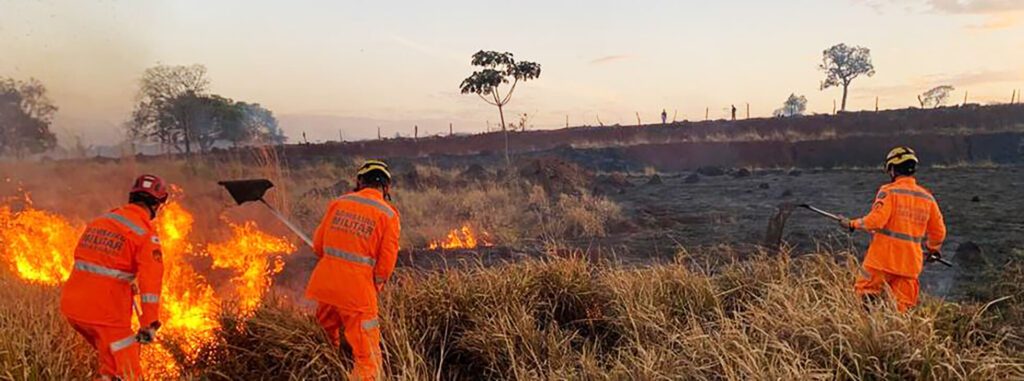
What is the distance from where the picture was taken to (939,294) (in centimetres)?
645

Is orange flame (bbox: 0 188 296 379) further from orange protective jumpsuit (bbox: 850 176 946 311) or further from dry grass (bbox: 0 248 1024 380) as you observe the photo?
orange protective jumpsuit (bbox: 850 176 946 311)

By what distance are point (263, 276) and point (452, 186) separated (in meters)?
11.1

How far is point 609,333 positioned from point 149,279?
11.6 feet

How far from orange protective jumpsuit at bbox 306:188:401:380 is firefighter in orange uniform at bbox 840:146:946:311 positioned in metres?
3.91

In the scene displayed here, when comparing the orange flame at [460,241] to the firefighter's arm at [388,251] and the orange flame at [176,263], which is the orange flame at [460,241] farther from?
the firefighter's arm at [388,251]

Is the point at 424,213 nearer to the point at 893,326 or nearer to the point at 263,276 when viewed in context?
the point at 263,276

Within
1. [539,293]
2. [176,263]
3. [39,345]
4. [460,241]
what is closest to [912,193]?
[539,293]

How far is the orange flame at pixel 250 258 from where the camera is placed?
603 centimetres

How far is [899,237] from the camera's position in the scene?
4676 mm

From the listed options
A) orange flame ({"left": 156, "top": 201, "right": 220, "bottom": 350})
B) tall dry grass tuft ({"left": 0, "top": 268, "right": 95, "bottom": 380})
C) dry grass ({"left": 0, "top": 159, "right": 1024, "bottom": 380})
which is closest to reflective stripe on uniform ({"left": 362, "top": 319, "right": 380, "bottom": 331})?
dry grass ({"left": 0, "top": 159, "right": 1024, "bottom": 380})

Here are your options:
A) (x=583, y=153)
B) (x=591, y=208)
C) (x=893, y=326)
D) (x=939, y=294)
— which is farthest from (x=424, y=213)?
(x=583, y=153)

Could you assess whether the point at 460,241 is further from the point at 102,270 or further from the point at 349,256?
the point at 102,270

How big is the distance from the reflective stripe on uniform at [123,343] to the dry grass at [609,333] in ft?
1.45

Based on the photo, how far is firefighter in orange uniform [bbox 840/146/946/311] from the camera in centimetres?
464
